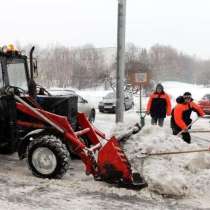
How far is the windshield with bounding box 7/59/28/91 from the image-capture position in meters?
7.95

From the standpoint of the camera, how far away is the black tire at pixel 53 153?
22.4 ft

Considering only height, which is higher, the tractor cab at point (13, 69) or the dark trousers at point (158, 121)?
the tractor cab at point (13, 69)

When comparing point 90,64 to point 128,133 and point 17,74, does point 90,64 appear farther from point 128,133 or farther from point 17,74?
point 128,133

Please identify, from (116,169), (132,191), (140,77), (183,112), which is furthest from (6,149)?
(140,77)

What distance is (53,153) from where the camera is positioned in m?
6.88

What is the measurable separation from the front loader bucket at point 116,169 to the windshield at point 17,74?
2.50 m

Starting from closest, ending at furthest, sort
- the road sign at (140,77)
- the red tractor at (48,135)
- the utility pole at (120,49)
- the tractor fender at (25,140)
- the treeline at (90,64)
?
1. the red tractor at (48,135)
2. the tractor fender at (25,140)
3. the utility pole at (120,49)
4. the road sign at (140,77)
5. the treeline at (90,64)

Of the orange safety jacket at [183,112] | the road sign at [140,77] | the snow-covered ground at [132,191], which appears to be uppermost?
the road sign at [140,77]

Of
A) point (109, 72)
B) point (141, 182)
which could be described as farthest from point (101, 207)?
point (109, 72)

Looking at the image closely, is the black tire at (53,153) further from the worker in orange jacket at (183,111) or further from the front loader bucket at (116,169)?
the worker in orange jacket at (183,111)

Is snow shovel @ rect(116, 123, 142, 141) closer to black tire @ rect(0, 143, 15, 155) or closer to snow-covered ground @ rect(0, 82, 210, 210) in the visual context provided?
snow-covered ground @ rect(0, 82, 210, 210)

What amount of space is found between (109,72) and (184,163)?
4770cm

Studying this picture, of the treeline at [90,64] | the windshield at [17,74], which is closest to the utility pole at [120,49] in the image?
the windshield at [17,74]

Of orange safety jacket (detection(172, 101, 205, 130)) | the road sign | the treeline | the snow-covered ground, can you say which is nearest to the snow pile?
the snow-covered ground
